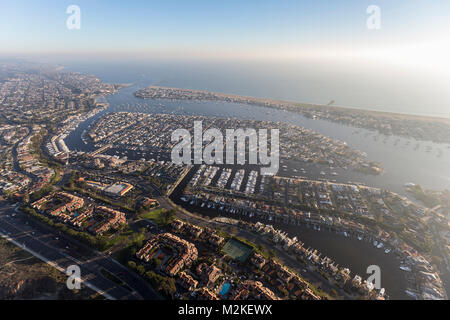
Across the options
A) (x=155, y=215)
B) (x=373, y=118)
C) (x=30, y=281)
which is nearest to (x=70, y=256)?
(x=30, y=281)

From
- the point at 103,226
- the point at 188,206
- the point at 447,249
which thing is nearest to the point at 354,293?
the point at 447,249

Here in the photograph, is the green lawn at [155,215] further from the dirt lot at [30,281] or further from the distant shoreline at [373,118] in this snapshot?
the distant shoreline at [373,118]

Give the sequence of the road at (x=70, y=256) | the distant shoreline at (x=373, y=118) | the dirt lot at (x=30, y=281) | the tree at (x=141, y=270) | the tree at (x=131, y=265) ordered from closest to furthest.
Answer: the dirt lot at (x=30, y=281)
the road at (x=70, y=256)
the tree at (x=141, y=270)
the tree at (x=131, y=265)
the distant shoreline at (x=373, y=118)

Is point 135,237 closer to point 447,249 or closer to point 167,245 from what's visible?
point 167,245

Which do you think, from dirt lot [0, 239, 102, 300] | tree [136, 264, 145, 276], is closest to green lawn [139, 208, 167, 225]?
tree [136, 264, 145, 276]

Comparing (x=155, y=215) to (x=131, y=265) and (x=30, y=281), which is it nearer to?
(x=131, y=265)

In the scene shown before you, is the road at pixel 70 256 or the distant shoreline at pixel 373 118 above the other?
the distant shoreline at pixel 373 118

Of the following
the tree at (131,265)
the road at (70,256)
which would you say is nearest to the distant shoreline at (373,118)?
the tree at (131,265)
